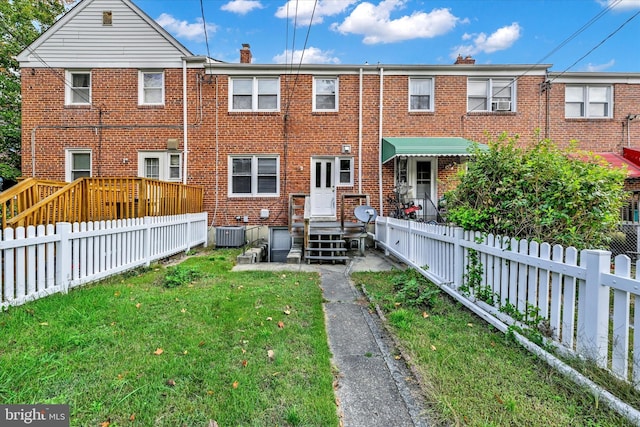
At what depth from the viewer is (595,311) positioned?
2.29 metres

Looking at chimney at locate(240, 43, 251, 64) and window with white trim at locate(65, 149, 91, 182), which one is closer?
window with white trim at locate(65, 149, 91, 182)

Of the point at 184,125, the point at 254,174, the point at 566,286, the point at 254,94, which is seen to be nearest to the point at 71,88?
the point at 184,125

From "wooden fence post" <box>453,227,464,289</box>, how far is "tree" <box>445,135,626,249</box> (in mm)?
246

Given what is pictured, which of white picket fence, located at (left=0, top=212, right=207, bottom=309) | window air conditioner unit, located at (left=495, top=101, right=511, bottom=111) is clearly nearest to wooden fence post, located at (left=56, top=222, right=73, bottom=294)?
white picket fence, located at (left=0, top=212, right=207, bottom=309)

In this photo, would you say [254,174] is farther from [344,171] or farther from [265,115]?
[344,171]

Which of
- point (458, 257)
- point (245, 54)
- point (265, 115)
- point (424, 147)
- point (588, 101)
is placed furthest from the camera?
point (245, 54)

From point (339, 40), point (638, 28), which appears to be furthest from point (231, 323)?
point (638, 28)

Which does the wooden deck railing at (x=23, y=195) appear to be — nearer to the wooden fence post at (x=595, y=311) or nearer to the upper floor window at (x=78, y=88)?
the wooden fence post at (x=595, y=311)

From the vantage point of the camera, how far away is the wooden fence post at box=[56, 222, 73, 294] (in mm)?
4301

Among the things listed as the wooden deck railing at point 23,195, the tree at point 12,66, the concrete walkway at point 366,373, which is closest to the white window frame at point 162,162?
the wooden deck railing at point 23,195

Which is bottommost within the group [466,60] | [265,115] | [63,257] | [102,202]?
[63,257]

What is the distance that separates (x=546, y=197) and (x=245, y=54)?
37.6 feet

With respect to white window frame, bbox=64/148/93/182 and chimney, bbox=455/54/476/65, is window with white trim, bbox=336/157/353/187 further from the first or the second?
white window frame, bbox=64/148/93/182

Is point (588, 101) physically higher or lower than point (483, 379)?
higher
